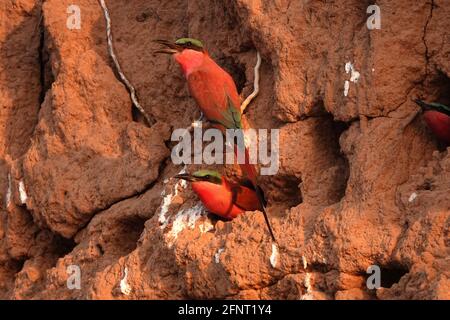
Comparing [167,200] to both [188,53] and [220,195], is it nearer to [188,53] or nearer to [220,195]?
[220,195]

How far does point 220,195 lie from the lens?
5762 millimetres

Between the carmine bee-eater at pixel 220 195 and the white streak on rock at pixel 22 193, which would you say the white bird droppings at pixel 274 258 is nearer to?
the carmine bee-eater at pixel 220 195

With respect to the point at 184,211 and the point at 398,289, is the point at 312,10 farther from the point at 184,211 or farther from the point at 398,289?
the point at 398,289

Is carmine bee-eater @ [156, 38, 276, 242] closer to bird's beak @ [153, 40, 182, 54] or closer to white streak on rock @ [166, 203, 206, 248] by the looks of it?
bird's beak @ [153, 40, 182, 54]

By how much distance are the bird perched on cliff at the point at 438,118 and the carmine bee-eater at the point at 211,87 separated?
2.93 ft

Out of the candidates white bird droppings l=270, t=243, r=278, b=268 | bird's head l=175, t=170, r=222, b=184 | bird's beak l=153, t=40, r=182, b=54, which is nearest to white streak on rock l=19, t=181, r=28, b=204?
bird's beak l=153, t=40, r=182, b=54

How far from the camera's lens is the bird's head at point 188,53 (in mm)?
6152

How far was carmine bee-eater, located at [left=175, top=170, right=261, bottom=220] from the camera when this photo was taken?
578cm

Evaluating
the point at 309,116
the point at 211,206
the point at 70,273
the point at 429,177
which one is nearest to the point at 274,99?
the point at 309,116

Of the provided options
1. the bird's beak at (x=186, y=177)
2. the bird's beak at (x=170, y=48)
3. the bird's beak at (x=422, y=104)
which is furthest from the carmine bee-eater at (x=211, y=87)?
the bird's beak at (x=422, y=104)

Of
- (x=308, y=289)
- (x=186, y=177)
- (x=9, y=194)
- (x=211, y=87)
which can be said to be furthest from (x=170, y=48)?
(x=308, y=289)

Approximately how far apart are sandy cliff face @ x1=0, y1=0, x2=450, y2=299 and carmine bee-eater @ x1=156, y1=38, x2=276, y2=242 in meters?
0.12

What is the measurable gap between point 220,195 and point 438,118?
3.70 feet

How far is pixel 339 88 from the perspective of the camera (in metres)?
5.55
